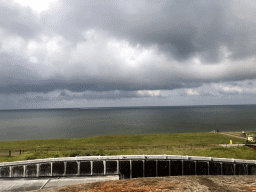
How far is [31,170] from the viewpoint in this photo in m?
18.6

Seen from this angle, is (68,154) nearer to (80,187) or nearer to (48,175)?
(48,175)

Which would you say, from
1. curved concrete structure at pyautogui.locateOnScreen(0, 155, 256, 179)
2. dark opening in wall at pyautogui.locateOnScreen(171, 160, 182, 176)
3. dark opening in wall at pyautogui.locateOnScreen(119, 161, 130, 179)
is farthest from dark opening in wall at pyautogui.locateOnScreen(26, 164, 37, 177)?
dark opening in wall at pyautogui.locateOnScreen(171, 160, 182, 176)

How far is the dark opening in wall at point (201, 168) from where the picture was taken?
17.9 metres

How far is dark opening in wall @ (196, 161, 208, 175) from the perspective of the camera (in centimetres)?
1791

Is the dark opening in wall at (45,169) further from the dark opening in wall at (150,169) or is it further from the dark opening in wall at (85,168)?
the dark opening in wall at (150,169)

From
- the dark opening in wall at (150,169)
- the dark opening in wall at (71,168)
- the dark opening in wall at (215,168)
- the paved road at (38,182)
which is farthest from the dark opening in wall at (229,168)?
the dark opening in wall at (71,168)

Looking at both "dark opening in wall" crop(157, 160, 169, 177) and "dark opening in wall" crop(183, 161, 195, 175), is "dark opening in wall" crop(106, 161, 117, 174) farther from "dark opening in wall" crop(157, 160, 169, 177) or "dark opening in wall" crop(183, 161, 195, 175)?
"dark opening in wall" crop(183, 161, 195, 175)

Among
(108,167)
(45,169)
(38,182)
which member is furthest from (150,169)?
(38,182)

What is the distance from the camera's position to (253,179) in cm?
466

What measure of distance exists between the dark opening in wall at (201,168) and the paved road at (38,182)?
358 inches

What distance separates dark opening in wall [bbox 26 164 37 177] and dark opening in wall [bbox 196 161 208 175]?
728 inches

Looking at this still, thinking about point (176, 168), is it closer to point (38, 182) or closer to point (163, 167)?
point (163, 167)

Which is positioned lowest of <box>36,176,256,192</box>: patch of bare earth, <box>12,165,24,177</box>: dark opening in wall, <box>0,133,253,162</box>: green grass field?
<box>0,133,253,162</box>: green grass field

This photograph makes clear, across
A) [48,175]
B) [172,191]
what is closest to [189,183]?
[172,191]
